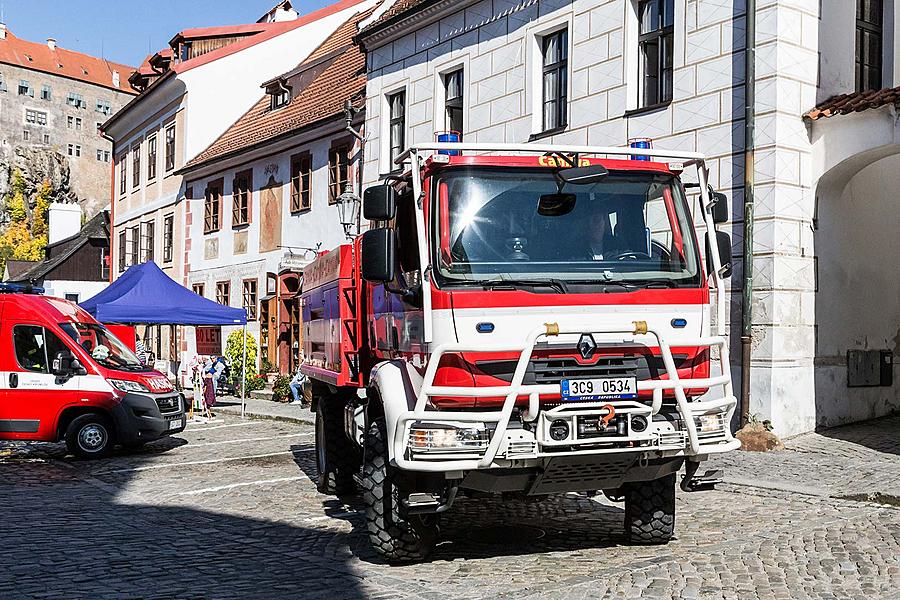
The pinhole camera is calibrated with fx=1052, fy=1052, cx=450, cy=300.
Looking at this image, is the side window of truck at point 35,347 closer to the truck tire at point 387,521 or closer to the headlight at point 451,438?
the truck tire at point 387,521

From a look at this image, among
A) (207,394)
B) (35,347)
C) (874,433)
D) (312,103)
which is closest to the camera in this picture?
(874,433)

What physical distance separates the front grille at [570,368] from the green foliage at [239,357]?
20.6m

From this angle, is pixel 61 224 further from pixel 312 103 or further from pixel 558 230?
pixel 558 230

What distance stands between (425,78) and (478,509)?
13385 millimetres

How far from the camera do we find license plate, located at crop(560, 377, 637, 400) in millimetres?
6434

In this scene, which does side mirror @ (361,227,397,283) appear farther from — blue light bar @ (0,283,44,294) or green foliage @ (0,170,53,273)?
green foliage @ (0,170,53,273)

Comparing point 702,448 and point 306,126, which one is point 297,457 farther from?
point 306,126

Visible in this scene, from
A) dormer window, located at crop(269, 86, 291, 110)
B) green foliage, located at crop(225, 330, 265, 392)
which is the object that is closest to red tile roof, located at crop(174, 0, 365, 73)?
dormer window, located at crop(269, 86, 291, 110)

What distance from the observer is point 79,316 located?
49.6 ft

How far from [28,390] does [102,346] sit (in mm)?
1311

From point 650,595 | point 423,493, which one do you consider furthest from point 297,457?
point 650,595

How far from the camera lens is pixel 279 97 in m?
32.2

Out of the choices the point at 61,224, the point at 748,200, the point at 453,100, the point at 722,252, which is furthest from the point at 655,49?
the point at 61,224

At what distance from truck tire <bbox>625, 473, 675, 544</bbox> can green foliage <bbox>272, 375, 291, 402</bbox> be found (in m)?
17.1
